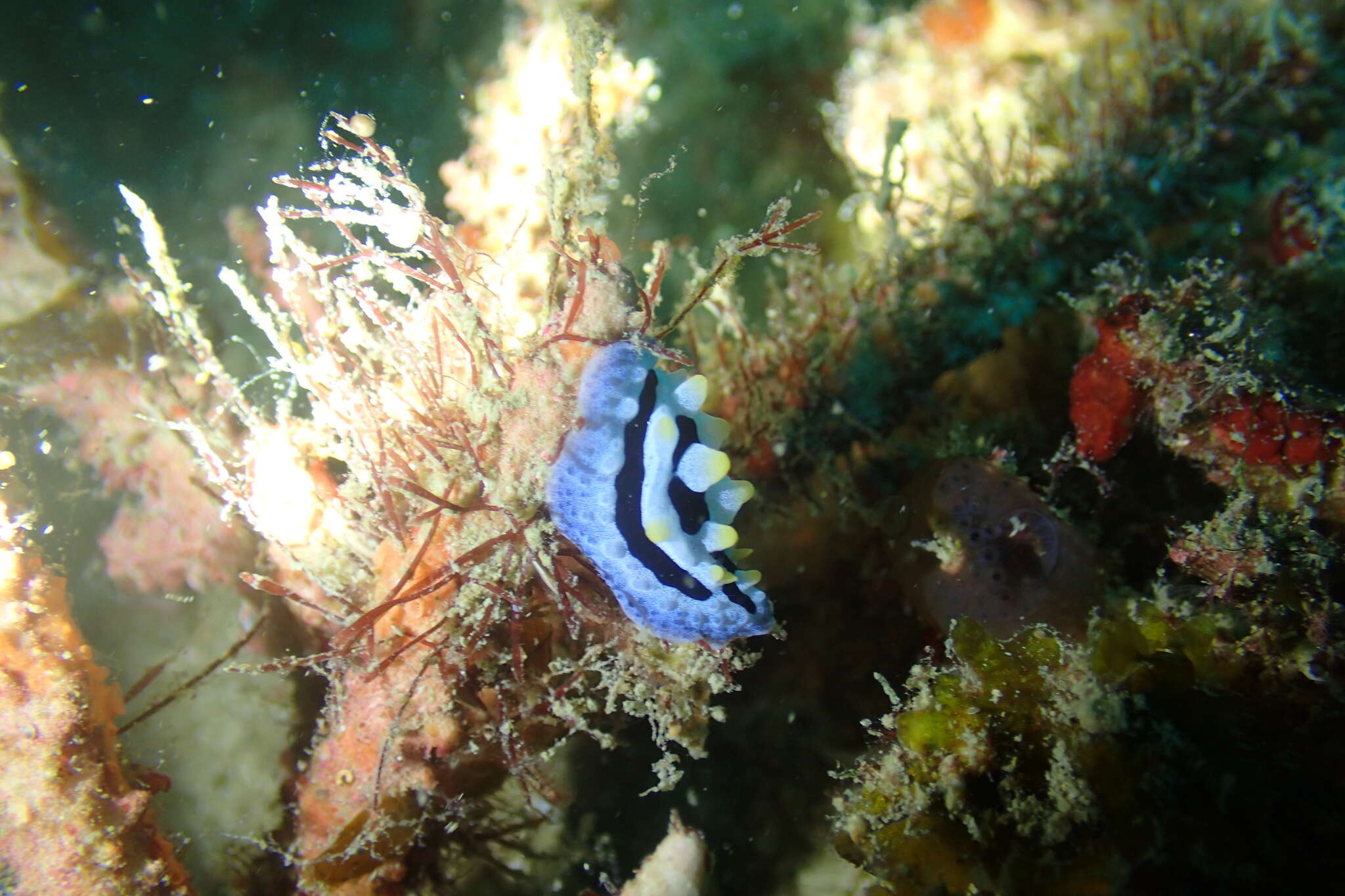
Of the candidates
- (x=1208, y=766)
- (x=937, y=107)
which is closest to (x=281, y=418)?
(x=1208, y=766)

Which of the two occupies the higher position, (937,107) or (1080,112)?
(937,107)

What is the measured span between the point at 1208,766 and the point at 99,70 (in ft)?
16.9

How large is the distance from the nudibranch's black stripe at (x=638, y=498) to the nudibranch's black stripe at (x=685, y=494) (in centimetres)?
10

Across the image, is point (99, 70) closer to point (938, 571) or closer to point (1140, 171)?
point (938, 571)

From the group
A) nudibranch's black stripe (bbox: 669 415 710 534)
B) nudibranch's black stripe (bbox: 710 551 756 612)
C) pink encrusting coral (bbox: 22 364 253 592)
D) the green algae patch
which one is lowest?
the green algae patch

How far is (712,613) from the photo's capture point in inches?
84.5

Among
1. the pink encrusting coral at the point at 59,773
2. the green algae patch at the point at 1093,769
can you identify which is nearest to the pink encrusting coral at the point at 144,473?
the pink encrusting coral at the point at 59,773

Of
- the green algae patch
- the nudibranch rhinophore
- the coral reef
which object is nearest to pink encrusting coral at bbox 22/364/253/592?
the coral reef

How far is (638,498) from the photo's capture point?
6.59ft

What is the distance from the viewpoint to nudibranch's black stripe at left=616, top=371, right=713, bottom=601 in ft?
6.52

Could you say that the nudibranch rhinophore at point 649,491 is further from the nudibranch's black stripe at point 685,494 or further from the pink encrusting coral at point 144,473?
the pink encrusting coral at point 144,473

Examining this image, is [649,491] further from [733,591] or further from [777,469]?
[777,469]

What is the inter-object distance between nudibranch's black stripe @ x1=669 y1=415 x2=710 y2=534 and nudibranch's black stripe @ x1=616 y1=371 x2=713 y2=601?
0.10 m

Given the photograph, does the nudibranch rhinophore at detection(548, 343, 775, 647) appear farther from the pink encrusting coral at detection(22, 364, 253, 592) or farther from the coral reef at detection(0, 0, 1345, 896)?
the pink encrusting coral at detection(22, 364, 253, 592)
